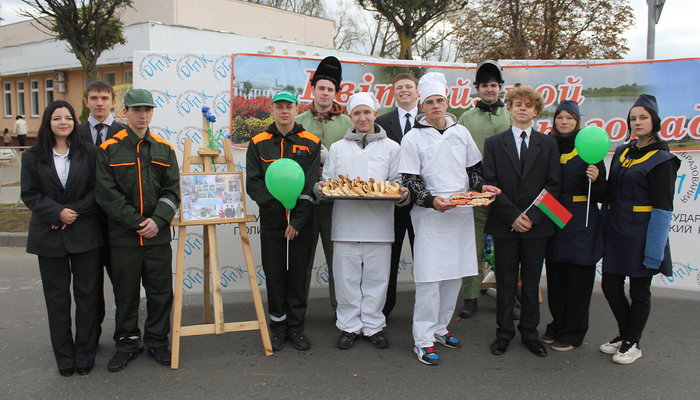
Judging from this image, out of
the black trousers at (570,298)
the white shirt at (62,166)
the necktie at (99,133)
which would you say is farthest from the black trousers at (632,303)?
the necktie at (99,133)

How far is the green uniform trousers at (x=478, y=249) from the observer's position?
15.0 ft

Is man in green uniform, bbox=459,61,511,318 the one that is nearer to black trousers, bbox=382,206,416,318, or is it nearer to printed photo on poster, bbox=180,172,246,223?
black trousers, bbox=382,206,416,318

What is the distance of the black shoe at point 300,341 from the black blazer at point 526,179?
5.99ft

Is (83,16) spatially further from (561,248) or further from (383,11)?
(561,248)

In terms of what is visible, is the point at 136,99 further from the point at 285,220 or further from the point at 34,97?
the point at 34,97

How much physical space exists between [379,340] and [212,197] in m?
1.81

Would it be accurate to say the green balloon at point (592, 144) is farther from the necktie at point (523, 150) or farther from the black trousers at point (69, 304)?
the black trousers at point (69, 304)

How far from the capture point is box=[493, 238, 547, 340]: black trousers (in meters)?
3.72

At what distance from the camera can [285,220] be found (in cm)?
379

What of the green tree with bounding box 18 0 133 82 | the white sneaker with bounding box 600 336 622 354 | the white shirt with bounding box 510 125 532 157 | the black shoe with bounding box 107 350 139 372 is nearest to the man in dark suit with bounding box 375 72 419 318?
the white shirt with bounding box 510 125 532 157

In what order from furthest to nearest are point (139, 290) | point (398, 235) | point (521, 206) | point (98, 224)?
point (398, 235), point (521, 206), point (139, 290), point (98, 224)

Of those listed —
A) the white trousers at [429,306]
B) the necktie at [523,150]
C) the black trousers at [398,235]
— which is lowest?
the white trousers at [429,306]

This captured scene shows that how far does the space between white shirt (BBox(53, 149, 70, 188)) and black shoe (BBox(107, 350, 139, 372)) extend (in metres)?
1.31

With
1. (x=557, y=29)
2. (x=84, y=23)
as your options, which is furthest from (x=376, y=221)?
(x=557, y=29)
